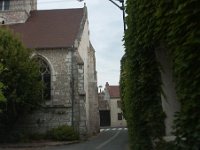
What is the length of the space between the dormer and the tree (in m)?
9.00

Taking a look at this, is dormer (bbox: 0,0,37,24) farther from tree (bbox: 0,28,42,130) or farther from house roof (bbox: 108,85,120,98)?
house roof (bbox: 108,85,120,98)

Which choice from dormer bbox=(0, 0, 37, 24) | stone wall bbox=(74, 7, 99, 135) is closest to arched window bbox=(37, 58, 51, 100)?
stone wall bbox=(74, 7, 99, 135)

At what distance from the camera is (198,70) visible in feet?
12.1

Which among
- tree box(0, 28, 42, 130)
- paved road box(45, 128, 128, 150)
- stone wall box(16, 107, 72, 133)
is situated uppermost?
tree box(0, 28, 42, 130)

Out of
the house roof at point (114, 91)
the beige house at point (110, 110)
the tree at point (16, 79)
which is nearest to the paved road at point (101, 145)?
the tree at point (16, 79)

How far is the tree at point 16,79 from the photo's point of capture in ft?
86.8

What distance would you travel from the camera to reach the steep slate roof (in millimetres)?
32006

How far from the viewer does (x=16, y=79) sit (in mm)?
26547

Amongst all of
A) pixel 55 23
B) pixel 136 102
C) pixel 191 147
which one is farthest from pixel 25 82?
pixel 191 147

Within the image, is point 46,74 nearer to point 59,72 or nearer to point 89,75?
point 59,72

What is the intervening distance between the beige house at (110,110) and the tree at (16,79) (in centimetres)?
3916

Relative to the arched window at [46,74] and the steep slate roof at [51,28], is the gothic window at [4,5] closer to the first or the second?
the steep slate roof at [51,28]

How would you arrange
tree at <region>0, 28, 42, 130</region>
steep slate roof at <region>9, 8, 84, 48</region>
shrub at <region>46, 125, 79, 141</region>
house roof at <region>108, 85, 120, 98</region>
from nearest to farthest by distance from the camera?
tree at <region>0, 28, 42, 130</region> < shrub at <region>46, 125, 79, 141</region> < steep slate roof at <region>9, 8, 84, 48</region> < house roof at <region>108, 85, 120, 98</region>

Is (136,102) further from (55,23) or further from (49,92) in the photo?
(55,23)
